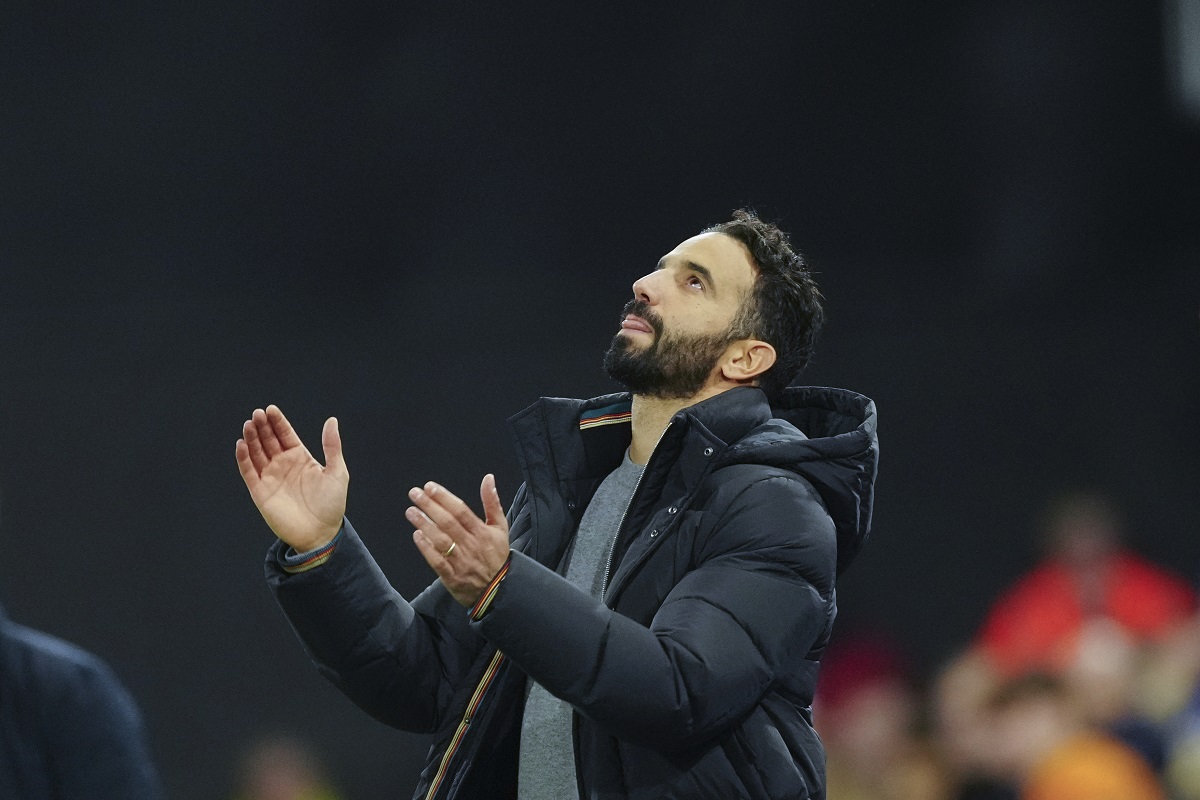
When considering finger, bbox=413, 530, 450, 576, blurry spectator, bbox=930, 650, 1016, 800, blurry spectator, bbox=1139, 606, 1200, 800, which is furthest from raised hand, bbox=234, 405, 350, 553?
blurry spectator, bbox=1139, 606, 1200, 800

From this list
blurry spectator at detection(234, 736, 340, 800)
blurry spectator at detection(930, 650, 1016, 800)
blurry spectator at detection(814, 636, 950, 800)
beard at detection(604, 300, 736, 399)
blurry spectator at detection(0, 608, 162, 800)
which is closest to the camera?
blurry spectator at detection(0, 608, 162, 800)

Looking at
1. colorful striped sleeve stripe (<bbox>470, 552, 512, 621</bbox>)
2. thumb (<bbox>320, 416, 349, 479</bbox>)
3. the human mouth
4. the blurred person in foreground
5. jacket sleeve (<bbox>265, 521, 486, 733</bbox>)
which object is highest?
the human mouth

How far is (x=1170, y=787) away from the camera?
12.0 ft

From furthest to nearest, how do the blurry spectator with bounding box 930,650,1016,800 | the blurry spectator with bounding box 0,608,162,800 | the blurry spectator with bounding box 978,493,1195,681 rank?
1. the blurry spectator with bounding box 978,493,1195,681
2. the blurry spectator with bounding box 930,650,1016,800
3. the blurry spectator with bounding box 0,608,162,800

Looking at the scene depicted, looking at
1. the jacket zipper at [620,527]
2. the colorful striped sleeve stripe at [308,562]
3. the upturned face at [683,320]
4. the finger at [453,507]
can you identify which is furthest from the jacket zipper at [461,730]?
the upturned face at [683,320]

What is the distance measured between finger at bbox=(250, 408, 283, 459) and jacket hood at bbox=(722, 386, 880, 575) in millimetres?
658

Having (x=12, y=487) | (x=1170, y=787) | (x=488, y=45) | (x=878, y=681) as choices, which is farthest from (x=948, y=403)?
(x=12, y=487)

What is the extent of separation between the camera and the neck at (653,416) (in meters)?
2.26

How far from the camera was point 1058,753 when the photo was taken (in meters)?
3.79

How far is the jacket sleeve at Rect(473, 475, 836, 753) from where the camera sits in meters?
1.73

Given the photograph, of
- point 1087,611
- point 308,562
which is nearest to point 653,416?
point 308,562

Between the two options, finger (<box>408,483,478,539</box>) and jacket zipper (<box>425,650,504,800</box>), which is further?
jacket zipper (<box>425,650,504,800</box>)

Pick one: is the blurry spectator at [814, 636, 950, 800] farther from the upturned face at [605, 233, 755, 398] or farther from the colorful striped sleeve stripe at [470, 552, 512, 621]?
the colorful striped sleeve stripe at [470, 552, 512, 621]

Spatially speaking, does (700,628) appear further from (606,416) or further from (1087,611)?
(1087,611)
